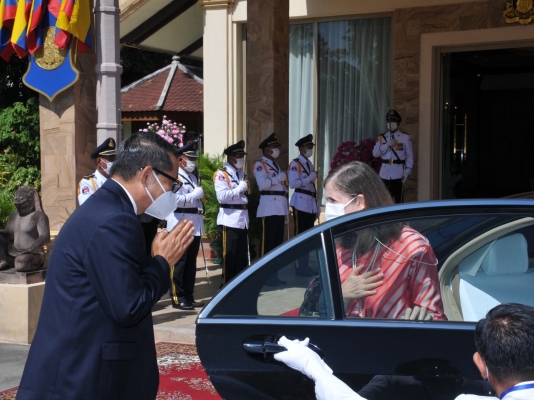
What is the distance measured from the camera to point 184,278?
8.66m

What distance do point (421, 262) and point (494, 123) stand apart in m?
18.7

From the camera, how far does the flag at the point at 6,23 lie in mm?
8625

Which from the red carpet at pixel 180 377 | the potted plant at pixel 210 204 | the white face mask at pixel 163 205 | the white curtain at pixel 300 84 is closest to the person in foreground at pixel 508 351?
the white face mask at pixel 163 205

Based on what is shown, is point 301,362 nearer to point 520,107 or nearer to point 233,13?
point 233,13

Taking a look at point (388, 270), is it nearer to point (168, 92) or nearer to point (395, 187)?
point (395, 187)

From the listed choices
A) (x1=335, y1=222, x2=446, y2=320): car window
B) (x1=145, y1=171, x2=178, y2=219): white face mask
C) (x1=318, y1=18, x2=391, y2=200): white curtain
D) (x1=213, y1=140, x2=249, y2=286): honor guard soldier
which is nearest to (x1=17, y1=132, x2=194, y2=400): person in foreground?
(x1=145, y1=171, x2=178, y2=219): white face mask

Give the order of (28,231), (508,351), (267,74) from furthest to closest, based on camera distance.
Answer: (267,74) → (28,231) → (508,351)

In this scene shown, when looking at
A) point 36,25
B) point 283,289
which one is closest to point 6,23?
point 36,25

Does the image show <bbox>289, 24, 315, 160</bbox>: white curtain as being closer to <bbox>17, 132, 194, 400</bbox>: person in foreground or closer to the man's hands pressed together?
the man's hands pressed together

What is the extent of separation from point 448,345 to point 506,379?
925 millimetres

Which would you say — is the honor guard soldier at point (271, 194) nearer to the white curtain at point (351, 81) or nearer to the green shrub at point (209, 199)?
the green shrub at point (209, 199)

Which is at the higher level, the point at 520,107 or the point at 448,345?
the point at 520,107

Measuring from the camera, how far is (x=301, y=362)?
9.56 feet

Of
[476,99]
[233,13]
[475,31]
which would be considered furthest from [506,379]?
[476,99]
